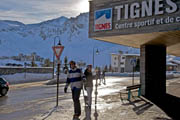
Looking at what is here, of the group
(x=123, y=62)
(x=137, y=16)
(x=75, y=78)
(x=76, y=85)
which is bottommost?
(x=76, y=85)

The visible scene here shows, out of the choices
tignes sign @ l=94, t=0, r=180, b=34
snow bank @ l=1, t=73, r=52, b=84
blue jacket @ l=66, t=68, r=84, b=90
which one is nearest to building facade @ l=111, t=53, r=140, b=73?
snow bank @ l=1, t=73, r=52, b=84

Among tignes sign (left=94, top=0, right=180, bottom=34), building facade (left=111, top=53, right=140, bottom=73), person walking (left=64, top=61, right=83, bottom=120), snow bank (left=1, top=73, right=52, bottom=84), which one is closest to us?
person walking (left=64, top=61, right=83, bottom=120)

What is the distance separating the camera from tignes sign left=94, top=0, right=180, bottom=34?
9.78 meters

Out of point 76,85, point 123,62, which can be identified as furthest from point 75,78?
point 123,62

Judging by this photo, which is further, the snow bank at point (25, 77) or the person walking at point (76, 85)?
the snow bank at point (25, 77)

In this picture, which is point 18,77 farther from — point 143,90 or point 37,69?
point 143,90

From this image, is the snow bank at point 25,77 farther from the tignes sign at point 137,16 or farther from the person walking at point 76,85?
the person walking at point 76,85

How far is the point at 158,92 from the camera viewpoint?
15.1 meters

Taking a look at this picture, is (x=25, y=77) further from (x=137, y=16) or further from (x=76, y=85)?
(x=76, y=85)

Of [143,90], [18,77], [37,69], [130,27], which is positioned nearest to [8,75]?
[18,77]

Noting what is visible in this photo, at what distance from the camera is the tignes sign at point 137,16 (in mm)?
9781

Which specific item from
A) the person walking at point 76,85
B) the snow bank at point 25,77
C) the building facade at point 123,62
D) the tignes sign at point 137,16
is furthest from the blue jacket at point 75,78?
the building facade at point 123,62

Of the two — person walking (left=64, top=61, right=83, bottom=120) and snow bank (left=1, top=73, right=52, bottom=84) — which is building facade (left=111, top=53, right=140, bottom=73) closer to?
snow bank (left=1, top=73, right=52, bottom=84)

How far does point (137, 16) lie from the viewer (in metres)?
10.8
